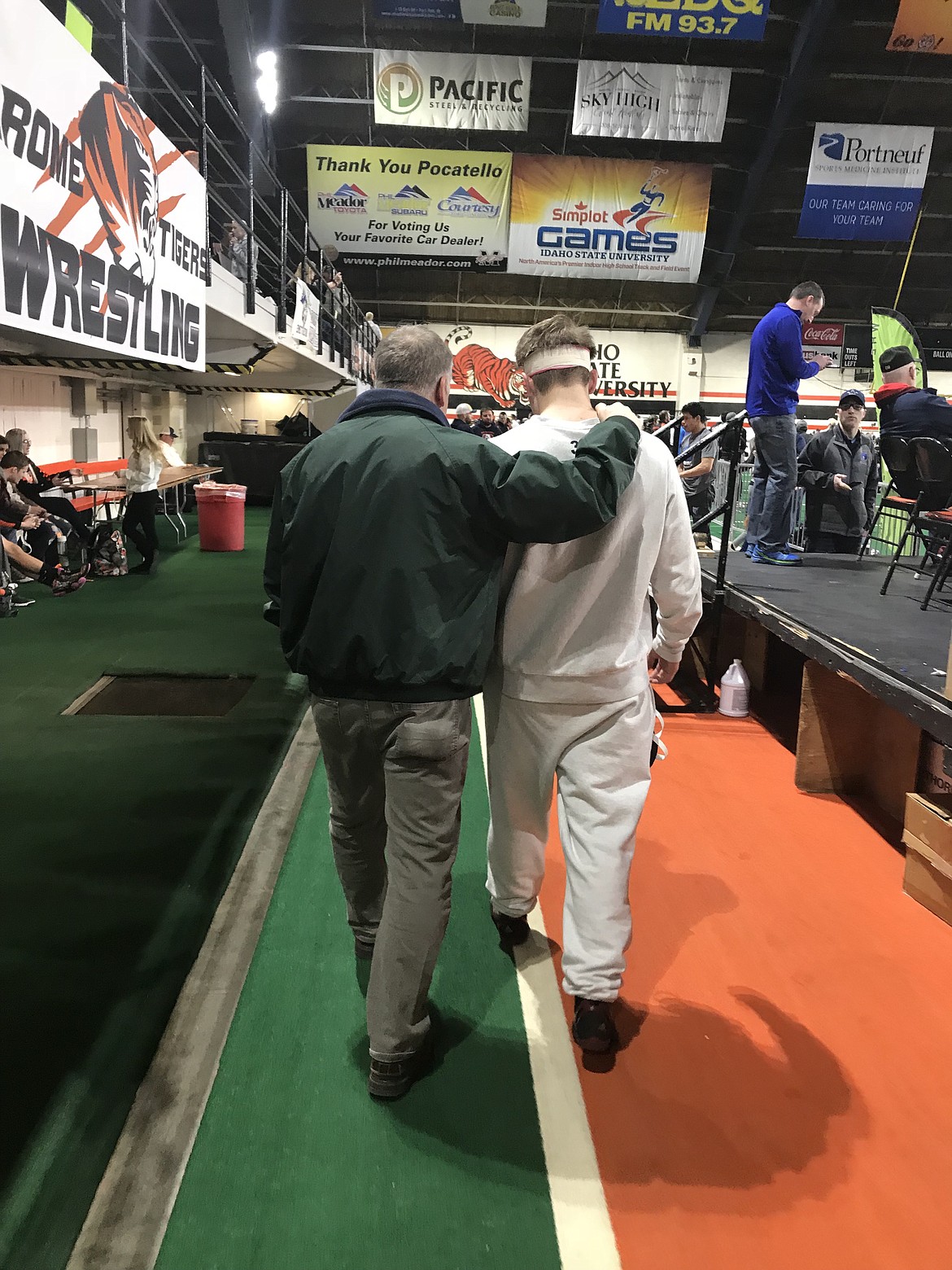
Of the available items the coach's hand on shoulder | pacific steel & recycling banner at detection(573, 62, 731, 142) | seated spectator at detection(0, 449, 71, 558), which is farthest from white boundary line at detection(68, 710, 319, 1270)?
pacific steel & recycling banner at detection(573, 62, 731, 142)

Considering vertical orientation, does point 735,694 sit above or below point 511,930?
above

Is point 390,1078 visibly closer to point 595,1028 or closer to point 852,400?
point 595,1028

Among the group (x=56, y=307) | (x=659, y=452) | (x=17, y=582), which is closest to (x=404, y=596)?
(x=659, y=452)

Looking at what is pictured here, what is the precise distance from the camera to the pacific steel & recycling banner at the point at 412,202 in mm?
13664

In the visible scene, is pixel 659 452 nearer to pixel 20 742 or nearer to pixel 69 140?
pixel 69 140

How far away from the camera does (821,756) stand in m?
3.56

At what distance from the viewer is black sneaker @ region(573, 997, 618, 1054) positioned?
194cm

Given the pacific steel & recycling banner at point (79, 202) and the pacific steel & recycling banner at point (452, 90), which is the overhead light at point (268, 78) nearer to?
the pacific steel & recycling banner at point (452, 90)

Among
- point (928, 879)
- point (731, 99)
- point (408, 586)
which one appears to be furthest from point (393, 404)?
point (731, 99)

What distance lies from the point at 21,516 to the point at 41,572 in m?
0.51

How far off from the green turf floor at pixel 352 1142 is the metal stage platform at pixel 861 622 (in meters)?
1.64

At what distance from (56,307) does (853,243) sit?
2175 cm

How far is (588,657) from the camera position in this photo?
1.89 metres

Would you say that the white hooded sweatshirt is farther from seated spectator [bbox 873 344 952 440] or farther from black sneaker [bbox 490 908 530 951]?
seated spectator [bbox 873 344 952 440]
